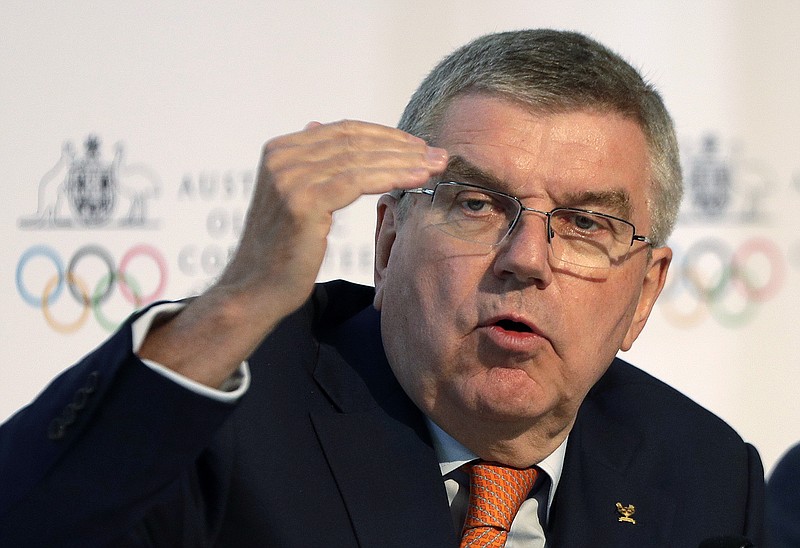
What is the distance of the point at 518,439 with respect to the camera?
6.75 feet

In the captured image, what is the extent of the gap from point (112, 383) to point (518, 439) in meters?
0.92

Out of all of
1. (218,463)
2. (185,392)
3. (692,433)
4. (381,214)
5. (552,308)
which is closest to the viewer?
(185,392)

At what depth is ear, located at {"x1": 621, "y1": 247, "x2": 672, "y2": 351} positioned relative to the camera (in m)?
2.26

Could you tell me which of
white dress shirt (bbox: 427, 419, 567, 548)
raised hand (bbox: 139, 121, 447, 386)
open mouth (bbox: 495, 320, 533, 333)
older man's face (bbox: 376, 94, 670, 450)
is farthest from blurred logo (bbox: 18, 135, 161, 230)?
raised hand (bbox: 139, 121, 447, 386)

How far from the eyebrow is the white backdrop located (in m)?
1.34

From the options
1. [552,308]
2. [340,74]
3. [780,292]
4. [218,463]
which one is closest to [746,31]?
[780,292]

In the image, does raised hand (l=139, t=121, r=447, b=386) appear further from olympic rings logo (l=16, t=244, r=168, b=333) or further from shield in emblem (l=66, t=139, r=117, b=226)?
shield in emblem (l=66, t=139, r=117, b=226)

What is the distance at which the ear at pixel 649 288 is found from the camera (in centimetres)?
226

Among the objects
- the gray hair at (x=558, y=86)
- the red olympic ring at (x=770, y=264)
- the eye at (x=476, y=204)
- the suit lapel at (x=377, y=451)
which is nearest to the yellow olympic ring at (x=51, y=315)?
the suit lapel at (x=377, y=451)

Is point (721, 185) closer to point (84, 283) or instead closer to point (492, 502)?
point (492, 502)

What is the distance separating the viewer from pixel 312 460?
189 centimetres

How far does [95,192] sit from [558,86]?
205cm

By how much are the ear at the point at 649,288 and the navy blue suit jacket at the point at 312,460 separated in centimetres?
26

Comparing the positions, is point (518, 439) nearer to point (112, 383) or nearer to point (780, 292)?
point (112, 383)
